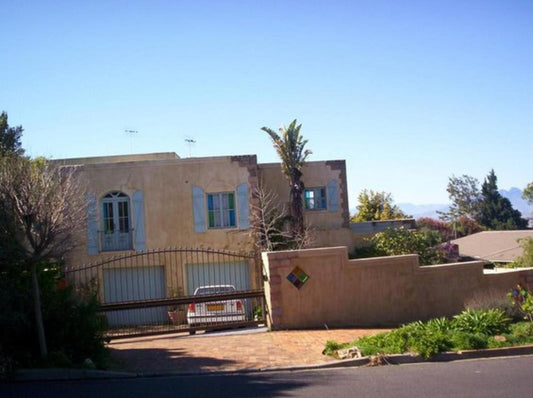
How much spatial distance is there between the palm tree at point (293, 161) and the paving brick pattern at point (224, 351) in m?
12.8

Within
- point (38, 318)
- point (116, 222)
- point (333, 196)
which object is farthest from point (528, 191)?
point (38, 318)

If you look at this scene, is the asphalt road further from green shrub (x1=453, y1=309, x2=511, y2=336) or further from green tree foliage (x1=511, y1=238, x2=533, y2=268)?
green tree foliage (x1=511, y1=238, x2=533, y2=268)

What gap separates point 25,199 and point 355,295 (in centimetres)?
758

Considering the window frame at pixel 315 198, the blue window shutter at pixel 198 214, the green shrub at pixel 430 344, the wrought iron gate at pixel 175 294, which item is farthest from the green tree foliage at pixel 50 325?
the window frame at pixel 315 198

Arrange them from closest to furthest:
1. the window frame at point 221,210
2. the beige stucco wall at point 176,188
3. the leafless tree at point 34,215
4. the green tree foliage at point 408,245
Result: the leafless tree at point 34,215 < the green tree foliage at point 408,245 < the beige stucco wall at point 176,188 < the window frame at point 221,210

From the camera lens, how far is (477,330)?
11297 millimetres

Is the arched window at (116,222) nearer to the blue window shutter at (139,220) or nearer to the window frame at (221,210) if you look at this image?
the blue window shutter at (139,220)

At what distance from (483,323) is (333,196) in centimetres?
1556

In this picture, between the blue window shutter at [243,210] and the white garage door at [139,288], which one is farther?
the blue window shutter at [243,210]

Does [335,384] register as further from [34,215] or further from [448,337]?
[34,215]

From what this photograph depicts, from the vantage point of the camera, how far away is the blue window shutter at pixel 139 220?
23.7 m

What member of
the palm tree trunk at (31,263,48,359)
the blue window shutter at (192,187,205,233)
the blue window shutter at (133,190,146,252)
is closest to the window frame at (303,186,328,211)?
the blue window shutter at (192,187,205,233)

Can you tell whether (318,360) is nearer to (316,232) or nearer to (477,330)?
(477,330)

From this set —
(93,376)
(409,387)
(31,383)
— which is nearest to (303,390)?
(409,387)
